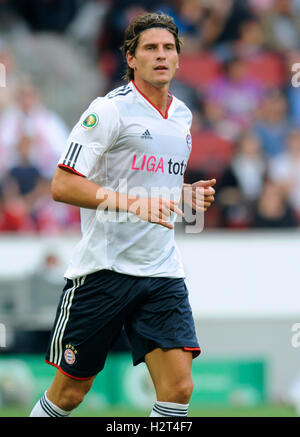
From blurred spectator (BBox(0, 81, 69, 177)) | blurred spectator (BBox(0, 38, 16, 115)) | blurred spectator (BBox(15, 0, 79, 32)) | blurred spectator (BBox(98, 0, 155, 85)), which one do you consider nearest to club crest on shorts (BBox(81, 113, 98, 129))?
blurred spectator (BBox(0, 81, 69, 177))

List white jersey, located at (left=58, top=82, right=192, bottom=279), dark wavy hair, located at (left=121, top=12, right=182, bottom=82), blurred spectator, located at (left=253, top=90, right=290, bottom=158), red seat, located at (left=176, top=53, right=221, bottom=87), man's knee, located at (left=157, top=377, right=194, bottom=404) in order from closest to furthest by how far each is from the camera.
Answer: man's knee, located at (left=157, top=377, right=194, bottom=404), white jersey, located at (left=58, top=82, right=192, bottom=279), dark wavy hair, located at (left=121, top=12, right=182, bottom=82), blurred spectator, located at (left=253, top=90, right=290, bottom=158), red seat, located at (left=176, top=53, right=221, bottom=87)

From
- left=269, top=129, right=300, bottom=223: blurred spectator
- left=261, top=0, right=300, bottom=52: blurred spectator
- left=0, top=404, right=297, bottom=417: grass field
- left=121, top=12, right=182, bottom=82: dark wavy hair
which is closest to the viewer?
left=121, top=12, right=182, bottom=82: dark wavy hair

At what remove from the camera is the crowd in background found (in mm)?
10078

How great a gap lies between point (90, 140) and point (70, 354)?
1.19m

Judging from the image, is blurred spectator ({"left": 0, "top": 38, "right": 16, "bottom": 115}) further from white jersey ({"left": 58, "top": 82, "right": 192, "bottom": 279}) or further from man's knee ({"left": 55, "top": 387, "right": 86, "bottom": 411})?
man's knee ({"left": 55, "top": 387, "right": 86, "bottom": 411})

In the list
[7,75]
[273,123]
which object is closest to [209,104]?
[273,123]

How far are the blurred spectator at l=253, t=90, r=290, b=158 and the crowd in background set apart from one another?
0.01m

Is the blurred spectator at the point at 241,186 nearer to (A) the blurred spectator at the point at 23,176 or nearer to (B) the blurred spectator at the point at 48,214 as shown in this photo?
(B) the blurred spectator at the point at 48,214

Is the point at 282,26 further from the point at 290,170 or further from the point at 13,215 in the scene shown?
the point at 13,215

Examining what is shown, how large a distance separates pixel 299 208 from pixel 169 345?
6329 millimetres

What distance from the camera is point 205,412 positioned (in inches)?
346

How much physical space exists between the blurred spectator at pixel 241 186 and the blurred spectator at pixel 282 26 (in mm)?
2434

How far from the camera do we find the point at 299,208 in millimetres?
10680

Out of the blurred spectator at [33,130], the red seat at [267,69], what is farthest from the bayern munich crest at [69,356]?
the red seat at [267,69]
